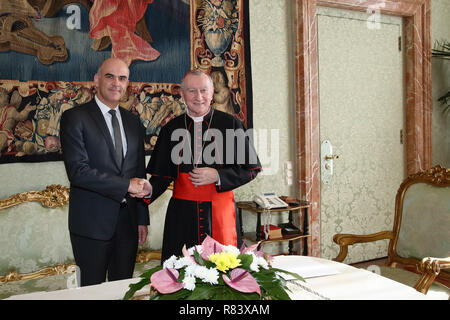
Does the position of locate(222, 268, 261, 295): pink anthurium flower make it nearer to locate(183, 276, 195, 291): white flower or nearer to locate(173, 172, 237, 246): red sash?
locate(183, 276, 195, 291): white flower

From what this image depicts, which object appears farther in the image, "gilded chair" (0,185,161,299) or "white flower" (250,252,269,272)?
"gilded chair" (0,185,161,299)

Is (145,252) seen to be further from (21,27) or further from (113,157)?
(21,27)

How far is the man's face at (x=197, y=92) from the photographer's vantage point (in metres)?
2.19

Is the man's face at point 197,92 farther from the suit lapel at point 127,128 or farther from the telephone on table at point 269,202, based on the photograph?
the telephone on table at point 269,202

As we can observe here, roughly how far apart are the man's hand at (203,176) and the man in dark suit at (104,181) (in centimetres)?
28

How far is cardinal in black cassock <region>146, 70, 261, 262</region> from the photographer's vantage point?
2221mm

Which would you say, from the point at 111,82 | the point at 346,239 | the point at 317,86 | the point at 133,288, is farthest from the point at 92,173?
the point at 317,86

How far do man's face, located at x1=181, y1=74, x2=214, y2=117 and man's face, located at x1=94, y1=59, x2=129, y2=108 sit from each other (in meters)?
0.38

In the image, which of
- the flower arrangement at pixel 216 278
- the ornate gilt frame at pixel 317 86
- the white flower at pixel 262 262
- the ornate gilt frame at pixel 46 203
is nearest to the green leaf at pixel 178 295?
the flower arrangement at pixel 216 278

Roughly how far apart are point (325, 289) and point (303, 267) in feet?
0.77

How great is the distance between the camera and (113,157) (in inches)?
84.1

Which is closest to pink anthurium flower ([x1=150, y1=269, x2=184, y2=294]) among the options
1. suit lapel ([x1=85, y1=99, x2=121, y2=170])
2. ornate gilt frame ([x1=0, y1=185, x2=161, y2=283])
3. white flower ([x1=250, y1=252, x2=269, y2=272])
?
white flower ([x1=250, y1=252, x2=269, y2=272])
